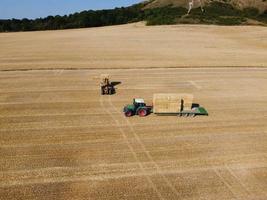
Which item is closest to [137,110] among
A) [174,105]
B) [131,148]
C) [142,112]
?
[142,112]

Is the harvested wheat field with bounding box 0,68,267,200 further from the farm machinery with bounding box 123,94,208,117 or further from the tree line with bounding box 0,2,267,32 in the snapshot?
the tree line with bounding box 0,2,267,32

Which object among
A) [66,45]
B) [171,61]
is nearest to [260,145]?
[171,61]

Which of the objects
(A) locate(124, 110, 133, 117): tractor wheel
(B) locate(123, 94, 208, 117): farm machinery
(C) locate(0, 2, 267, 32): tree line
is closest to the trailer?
(B) locate(123, 94, 208, 117): farm machinery

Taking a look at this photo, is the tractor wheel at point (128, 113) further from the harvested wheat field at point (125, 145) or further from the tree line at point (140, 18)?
the tree line at point (140, 18)

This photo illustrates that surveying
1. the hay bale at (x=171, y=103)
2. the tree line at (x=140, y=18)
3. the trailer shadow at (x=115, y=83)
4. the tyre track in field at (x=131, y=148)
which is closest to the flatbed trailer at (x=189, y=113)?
the hay bale at (x=171, y=103)

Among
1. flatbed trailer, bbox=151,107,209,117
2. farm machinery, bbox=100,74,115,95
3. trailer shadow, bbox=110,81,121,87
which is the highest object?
farm machinery, bbox=100,74,115,95

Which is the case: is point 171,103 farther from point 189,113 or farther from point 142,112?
point 142,112
